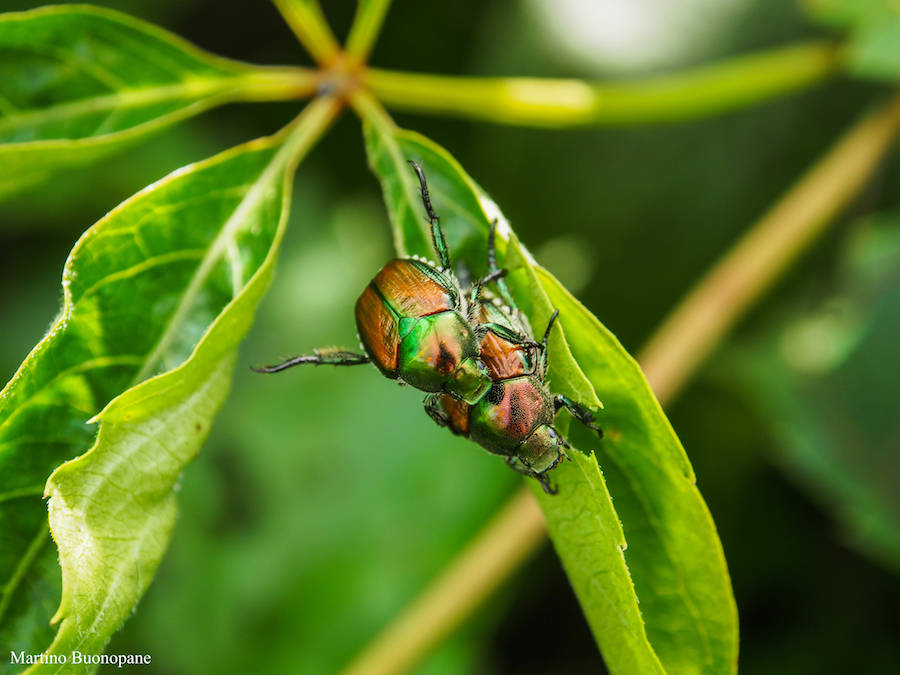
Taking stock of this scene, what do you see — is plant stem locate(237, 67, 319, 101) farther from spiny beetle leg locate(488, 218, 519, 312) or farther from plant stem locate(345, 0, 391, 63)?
spiny beetle leg locate(488, 218, 519, 312)

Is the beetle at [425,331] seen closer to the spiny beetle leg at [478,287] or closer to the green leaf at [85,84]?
the spiny beetle leg at [478,287]

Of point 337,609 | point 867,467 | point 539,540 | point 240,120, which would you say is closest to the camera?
point 539,540

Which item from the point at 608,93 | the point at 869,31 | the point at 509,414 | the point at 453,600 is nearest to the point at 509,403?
the point at 509,414

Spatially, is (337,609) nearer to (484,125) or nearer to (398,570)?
(398,570)

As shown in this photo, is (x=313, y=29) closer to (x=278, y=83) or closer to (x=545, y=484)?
(x=278, y=83)

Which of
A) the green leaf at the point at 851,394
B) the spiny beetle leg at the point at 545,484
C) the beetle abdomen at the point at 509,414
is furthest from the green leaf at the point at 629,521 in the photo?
the green leaf at the point at 851,394

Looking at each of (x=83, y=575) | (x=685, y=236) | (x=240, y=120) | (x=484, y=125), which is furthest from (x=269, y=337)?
(x=83, y=575)
